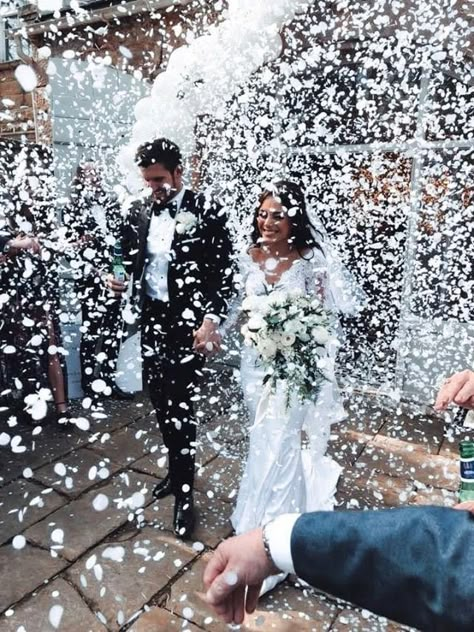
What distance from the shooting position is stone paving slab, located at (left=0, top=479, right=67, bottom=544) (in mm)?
3285

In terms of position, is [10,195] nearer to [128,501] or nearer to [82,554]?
[128,501]

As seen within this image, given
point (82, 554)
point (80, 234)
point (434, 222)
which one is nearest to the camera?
point (82, 554)

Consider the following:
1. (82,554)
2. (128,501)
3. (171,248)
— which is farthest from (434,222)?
(82,554)

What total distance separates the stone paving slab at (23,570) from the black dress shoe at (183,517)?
664 millimetres

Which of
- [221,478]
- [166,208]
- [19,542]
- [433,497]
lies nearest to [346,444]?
[433,497]

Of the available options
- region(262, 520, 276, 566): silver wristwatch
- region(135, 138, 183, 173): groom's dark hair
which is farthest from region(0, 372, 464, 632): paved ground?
region(135, 138, 183, 173): groom's dark hair

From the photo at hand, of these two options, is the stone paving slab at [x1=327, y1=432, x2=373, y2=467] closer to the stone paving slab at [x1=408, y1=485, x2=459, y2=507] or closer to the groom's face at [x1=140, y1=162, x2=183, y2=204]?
the stone paving slab at [x1=408, y1=485, x2=459, y2=507]

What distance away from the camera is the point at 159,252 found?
3.46 meters

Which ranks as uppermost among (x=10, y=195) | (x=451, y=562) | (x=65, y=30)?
(x=65, y=30)

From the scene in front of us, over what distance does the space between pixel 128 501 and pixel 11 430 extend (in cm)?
177

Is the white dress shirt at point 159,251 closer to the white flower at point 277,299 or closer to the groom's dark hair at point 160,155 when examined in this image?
the groom's dark hair at point 160,155

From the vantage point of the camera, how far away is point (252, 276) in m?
3.49

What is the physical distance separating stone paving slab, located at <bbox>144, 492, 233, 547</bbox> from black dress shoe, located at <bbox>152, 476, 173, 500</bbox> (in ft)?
0.11

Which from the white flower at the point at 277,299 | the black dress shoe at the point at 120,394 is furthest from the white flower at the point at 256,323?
the black dress shoe at the point at 120,394
